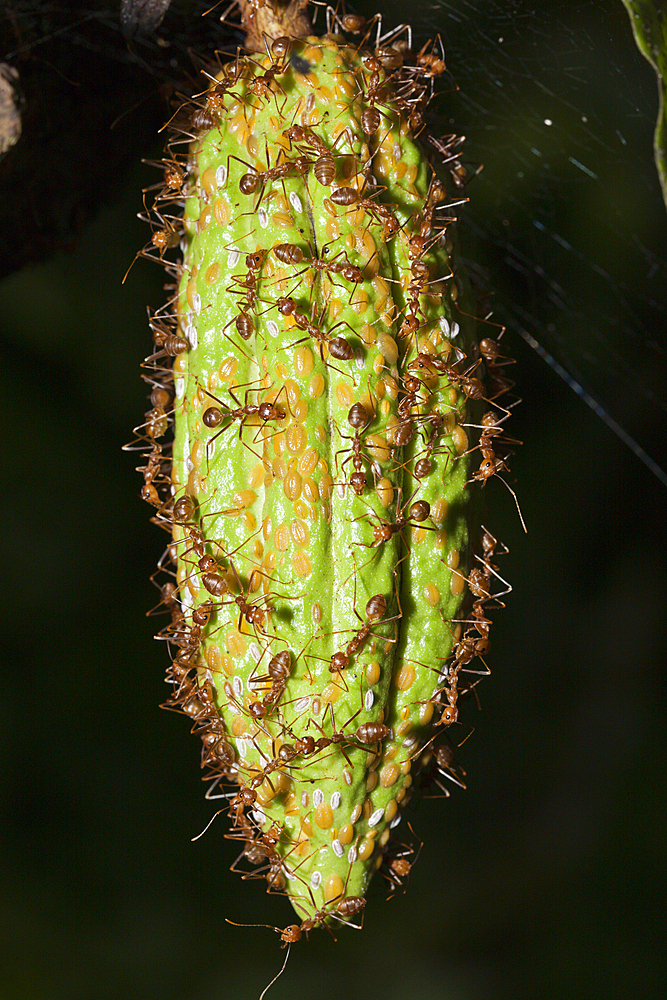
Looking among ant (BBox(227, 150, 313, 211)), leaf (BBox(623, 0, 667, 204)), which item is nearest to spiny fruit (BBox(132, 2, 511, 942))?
ant (BBox(227, 150, 313, 211))

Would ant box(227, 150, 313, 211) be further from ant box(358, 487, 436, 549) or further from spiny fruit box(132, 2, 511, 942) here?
ant box(358, 487, 436, 549)

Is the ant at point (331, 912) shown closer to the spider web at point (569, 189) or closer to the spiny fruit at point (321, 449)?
the spiny fruit at point (321, 449)

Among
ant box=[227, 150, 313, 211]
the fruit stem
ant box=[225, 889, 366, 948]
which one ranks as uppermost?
the fruit stem

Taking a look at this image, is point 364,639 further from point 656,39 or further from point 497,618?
point 497,618

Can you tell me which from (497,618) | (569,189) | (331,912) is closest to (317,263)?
(331,912)

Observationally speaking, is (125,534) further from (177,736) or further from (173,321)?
(173,321)

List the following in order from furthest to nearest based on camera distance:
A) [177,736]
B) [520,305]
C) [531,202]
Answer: [177,736] < [520,305] < [531,202]

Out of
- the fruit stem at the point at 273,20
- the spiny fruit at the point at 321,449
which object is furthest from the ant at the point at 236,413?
the fruit stem at the point at 273,20

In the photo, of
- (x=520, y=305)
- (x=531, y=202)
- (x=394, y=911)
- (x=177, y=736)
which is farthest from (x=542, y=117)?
(x=394, y=911)
